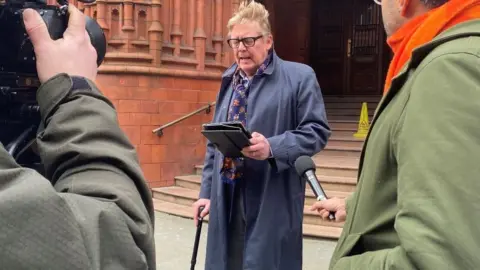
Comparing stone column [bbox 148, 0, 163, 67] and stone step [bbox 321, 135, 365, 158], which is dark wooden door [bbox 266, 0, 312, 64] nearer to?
stone step [bbox 321, 135, 365, 158]

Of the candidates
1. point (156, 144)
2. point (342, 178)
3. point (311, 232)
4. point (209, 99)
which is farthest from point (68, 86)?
point (209, 99)

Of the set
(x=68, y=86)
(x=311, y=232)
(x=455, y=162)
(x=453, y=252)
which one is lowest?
(x=311, y=232)

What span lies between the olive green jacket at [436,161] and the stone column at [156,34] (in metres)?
7.52

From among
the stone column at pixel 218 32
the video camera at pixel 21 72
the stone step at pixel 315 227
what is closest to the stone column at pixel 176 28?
the stone column at pixel 218 32

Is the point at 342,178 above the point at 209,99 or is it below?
below

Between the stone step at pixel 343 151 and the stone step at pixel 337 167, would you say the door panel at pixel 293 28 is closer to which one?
the stone step at pixel 343 151

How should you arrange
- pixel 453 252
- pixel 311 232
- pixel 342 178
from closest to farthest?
pixel 453 252
pixel 311 232
pixel 342 178

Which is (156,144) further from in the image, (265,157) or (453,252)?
(453,252)

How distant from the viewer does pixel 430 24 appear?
1267mm

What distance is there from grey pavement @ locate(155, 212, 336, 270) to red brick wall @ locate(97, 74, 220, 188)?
175 centimetres

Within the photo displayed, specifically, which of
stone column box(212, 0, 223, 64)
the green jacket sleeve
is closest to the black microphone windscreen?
the green jacket sleeve

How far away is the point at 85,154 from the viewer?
33.4 inches

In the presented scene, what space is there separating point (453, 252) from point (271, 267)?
192 centimetres

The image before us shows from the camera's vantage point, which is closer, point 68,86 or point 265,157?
point 68,86
